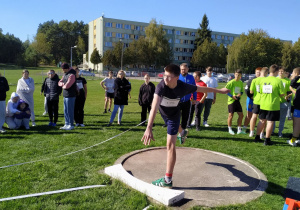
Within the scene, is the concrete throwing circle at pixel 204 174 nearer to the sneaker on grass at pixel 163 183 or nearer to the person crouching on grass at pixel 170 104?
the sneaker on grass at pixel 163 183

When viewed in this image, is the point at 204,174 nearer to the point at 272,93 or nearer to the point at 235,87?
the point at 272,93

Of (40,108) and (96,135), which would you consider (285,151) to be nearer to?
(96,135)

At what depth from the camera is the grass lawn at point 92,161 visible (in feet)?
12.2

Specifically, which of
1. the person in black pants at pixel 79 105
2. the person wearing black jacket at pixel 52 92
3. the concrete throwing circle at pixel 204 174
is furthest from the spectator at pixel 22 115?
the concrete throwing circle at pixel 204 174

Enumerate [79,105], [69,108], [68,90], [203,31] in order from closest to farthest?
[68,90] → [69,108] → [79,105] → [203,31]

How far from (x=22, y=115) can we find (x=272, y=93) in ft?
25.1

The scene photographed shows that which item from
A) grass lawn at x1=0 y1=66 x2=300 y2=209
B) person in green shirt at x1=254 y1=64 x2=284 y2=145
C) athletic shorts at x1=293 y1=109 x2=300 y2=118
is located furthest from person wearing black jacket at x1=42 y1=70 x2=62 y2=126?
athletic shorts at x1=293 y1=109 x2=300 y2=118

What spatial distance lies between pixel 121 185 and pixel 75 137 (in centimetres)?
358

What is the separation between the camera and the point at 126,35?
75812mm

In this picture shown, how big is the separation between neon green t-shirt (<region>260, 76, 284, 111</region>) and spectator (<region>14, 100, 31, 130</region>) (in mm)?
7323

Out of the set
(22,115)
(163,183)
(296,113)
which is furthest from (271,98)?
(22,115)

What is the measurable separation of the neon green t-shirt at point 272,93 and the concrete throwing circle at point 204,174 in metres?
1.98

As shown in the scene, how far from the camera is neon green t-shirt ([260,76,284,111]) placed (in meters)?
6.65

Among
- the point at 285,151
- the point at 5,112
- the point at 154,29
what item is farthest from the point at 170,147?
the point at 154,29
